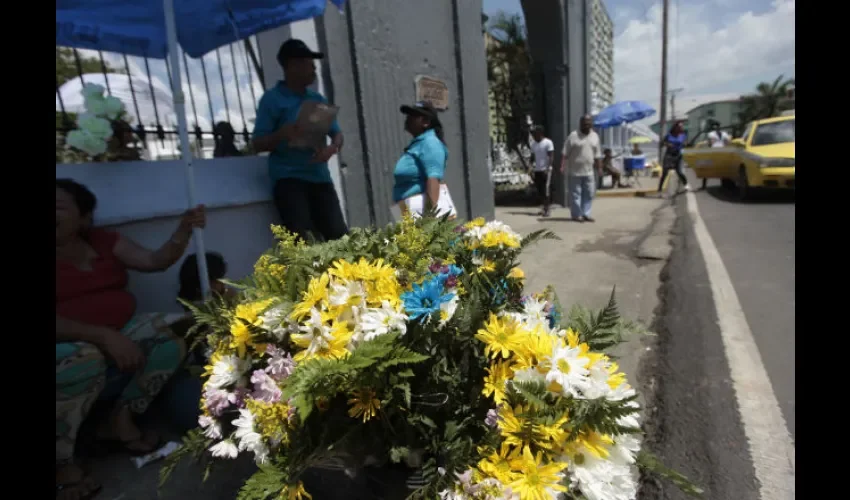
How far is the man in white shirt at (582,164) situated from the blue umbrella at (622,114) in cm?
754

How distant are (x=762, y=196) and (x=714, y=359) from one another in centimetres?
880

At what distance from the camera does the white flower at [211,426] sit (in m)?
1.28

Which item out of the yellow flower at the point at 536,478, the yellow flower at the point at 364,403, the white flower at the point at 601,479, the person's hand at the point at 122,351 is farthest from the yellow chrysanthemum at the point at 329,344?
the person's hand at the point at 122,351

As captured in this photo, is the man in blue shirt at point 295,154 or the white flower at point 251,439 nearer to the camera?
the white flower at point 251,439

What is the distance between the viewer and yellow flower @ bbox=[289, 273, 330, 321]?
1138mm

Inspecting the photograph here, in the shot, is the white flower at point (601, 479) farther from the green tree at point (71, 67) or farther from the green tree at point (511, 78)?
the green tree at point (511, 78)

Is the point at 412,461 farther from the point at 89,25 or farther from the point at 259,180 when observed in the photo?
the point at 89,25

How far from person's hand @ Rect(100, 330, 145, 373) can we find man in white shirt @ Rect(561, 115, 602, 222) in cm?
702

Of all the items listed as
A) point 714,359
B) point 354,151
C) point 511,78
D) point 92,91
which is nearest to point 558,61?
point 511,78

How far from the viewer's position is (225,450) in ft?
4.07

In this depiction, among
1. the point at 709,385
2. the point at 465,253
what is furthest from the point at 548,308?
the point at 709,385

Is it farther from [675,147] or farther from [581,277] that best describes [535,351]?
[675,147]

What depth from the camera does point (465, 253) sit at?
1548 millimetres
